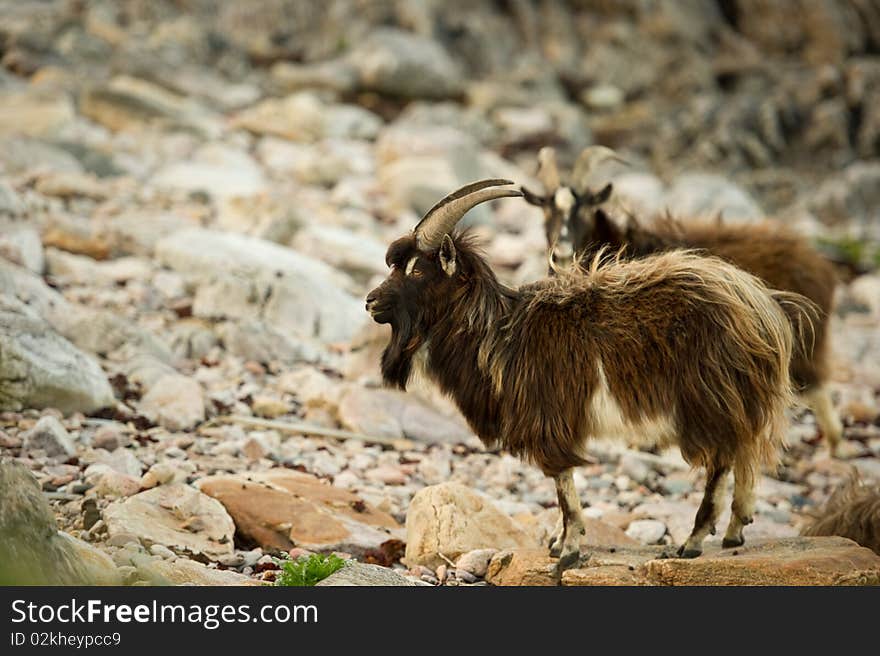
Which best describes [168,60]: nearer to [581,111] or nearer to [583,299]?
[581,111]

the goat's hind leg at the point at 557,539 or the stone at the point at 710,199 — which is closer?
the goat's hind leg at the point at 557,539

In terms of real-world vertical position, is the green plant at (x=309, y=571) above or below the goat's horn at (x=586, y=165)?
below

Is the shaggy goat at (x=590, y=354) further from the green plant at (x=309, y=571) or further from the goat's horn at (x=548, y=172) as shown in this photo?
the goat's horn at (x=548, y=172)

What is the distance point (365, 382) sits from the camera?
9.47 m

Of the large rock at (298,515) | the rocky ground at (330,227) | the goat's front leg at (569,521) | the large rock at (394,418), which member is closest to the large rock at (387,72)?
the rocky ground at (330,227)

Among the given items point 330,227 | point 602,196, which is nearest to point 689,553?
point 602,196

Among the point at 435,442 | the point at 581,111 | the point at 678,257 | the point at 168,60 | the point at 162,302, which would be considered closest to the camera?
the point at 678,257

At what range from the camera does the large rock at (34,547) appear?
484cm

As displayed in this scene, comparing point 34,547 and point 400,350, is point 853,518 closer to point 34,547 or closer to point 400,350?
point 400,350

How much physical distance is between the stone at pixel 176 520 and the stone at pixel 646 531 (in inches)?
107

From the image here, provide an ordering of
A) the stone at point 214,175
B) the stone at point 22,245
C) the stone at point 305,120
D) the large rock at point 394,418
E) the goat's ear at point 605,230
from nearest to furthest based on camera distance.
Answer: the large rock at point 394,418, the goat's ear at point 605,230, the stone at point 22,245, the stone at point 214,175, the stone at point 305,120

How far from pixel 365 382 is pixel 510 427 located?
147 inches

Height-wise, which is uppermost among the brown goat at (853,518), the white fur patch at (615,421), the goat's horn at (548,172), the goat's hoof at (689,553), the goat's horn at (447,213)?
the goat's horn at (548,172)
